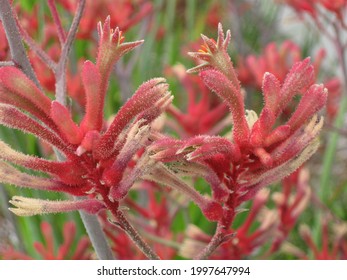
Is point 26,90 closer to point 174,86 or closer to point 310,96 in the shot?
point 310,96

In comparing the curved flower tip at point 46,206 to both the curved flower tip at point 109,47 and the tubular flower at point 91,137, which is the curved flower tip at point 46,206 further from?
the curved flower tip at point 109,47

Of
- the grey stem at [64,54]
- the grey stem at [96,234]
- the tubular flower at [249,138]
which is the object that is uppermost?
the grey stem at [64,54]

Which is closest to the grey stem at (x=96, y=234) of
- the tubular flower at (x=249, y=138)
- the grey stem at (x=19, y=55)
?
the grey stem at (x=19, y=55)

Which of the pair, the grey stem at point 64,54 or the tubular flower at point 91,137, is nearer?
the tubular flower at point 91,137

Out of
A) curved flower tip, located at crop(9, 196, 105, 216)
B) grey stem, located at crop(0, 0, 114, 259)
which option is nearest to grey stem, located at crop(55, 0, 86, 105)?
grey stem, located at crop(0, 0, 114, 259)

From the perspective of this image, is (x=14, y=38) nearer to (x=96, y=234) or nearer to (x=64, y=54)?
(x=64, y=54)
